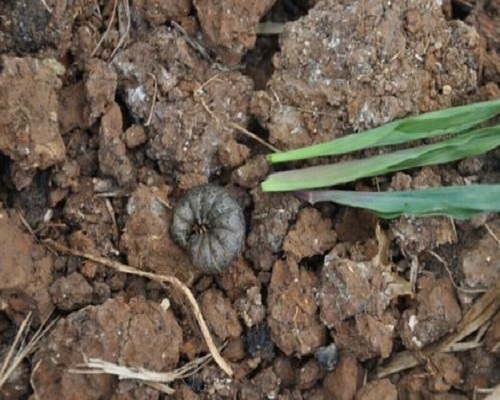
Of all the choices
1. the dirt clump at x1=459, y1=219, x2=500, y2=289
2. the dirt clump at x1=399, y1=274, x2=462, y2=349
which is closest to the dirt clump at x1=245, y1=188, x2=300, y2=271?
the dirt clump at x1=399, y1=274, x2=462, y2=349

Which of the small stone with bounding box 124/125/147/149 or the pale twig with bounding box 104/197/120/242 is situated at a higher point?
the small stone with bounding box 124/125/147/149

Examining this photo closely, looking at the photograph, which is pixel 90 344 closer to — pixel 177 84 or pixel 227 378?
pixel 227 378

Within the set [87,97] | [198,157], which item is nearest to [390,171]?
[198,157]

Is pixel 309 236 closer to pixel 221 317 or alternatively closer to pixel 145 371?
pixel 221 317

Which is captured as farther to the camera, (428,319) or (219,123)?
(219,123)

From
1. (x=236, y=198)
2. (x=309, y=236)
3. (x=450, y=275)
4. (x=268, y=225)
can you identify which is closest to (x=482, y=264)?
(x=450, y=275)

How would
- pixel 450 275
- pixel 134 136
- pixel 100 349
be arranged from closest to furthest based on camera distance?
pixel 100 349, pixel 450 275, pixel 134 136

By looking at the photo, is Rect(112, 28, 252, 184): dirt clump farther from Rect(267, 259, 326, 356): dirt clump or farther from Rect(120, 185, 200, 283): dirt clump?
Rect(267, 259, 326, 356): dirt clump
